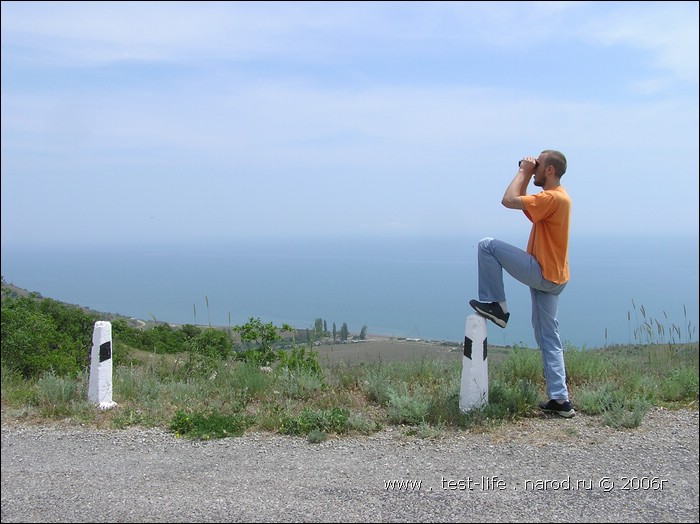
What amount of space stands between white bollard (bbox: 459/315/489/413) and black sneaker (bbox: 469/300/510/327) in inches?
2.5

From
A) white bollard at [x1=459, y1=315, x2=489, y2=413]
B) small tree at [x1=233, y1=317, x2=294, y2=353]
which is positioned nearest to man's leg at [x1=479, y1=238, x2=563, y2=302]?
white bollard at [x1=459, y1=315, x2=489, y2=413]

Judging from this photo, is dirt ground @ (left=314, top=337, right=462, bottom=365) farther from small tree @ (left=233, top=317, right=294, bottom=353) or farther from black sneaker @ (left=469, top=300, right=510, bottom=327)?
black sneaker @ (left=469, top=300, right=510, bottom=327)

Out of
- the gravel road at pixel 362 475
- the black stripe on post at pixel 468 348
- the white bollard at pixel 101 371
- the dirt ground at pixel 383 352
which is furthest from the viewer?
the dirt ground at pixel 383 352

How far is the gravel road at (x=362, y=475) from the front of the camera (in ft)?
14.6

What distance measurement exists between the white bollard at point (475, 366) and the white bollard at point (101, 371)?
3.64 metres

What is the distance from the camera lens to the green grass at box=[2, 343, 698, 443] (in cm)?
649

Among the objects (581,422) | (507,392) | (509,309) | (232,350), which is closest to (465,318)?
(509,309)

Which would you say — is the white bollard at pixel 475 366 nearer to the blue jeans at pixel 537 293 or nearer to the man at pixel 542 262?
the man at pixel 542 262

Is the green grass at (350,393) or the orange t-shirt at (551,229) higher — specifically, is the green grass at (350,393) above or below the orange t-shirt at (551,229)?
below

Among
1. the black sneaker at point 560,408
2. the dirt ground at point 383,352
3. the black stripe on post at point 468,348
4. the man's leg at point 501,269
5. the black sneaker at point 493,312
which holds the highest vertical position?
the man's leg at point 501,269

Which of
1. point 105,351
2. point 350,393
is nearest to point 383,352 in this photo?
point 350,393

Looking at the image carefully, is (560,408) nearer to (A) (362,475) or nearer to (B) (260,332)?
(A) (362,475)

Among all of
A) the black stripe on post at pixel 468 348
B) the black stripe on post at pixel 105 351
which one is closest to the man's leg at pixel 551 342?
the black stripe on post at pixel 468 348

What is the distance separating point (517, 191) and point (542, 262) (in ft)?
2.39
